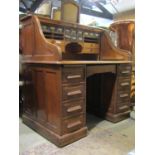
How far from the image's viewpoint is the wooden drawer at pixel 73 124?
187 centimetres

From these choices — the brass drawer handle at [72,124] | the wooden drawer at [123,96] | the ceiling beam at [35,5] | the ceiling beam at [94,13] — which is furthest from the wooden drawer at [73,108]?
the ceiling beam at [94,13]

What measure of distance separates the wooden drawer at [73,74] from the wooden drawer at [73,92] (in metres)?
0.06

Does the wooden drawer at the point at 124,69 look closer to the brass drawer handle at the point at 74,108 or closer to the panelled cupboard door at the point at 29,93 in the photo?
the brass drawer handle at the point at 74,108

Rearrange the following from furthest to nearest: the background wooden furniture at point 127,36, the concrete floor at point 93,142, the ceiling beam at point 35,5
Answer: the ceiling beam at point 35,5 → the background wooden furniture at point 127,36 → the concrete floor at point 93,142

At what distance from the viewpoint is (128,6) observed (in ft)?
12.6

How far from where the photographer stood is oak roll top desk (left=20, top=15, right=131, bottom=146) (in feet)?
6.07

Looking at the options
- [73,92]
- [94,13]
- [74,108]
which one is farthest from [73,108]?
[94,13]

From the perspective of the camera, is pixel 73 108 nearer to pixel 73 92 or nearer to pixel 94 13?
pixel 73 92

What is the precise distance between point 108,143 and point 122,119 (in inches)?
28.3

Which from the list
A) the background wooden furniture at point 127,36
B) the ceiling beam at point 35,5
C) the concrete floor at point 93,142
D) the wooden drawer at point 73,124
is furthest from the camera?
the ceiling beam at point 35,5

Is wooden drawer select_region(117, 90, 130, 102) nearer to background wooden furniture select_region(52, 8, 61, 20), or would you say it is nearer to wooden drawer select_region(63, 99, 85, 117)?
wooden drawer select_region(63, 99, 85, 117)

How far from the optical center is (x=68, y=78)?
1824 millimetres

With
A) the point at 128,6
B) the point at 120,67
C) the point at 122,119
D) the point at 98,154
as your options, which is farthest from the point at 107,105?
the point at 128,6
